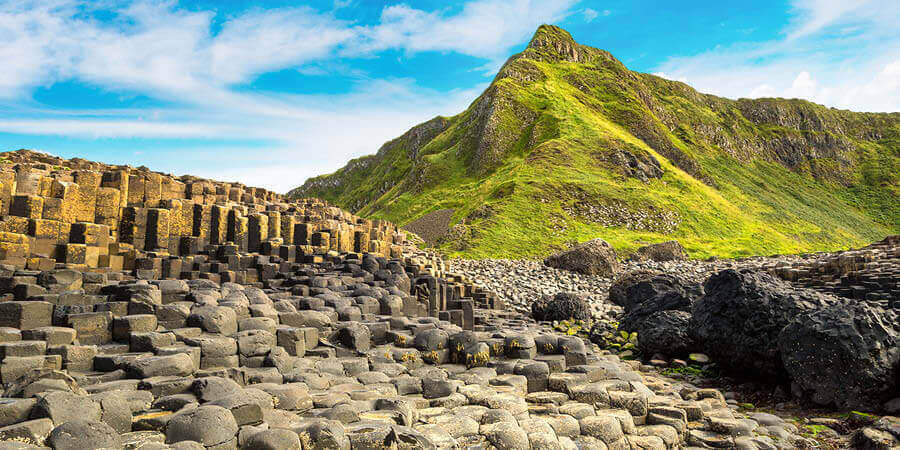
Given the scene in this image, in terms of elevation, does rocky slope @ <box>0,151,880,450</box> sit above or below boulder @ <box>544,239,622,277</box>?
below

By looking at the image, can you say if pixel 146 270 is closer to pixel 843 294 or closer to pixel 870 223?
pixel 843 294

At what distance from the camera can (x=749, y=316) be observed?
38.9 feet

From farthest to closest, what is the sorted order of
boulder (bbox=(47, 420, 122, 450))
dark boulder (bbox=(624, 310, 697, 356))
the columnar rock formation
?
dark boulder (bbox=(624, 310, 697, 356)) < the columnar rock formation < boulder (bbox=(47, 420, 122, 450))

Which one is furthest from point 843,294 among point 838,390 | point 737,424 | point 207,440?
point 207,440

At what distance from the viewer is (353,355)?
9.89m

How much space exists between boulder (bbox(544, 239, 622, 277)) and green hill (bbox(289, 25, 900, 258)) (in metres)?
8.04

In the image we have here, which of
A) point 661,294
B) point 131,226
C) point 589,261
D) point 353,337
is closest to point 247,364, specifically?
point 353,337

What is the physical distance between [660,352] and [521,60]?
88329 mm

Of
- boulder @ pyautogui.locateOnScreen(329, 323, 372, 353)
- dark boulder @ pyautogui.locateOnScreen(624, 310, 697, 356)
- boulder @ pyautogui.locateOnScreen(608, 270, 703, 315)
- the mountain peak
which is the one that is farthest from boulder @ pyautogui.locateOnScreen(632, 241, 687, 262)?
the mountain peak

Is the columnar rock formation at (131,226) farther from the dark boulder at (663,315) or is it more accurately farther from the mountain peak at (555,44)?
the mountain peak at (555,44)

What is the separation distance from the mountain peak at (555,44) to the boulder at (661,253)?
243 feet

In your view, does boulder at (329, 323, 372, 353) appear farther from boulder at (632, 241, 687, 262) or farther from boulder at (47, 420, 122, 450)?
boulder at (632, 241, 687, 262)

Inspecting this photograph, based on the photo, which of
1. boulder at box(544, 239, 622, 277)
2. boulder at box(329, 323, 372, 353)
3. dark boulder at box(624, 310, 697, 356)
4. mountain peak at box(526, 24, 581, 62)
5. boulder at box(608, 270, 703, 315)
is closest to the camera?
boulder at box(329, 323, 372, 353)

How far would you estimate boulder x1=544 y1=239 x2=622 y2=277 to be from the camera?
31.5 meters
